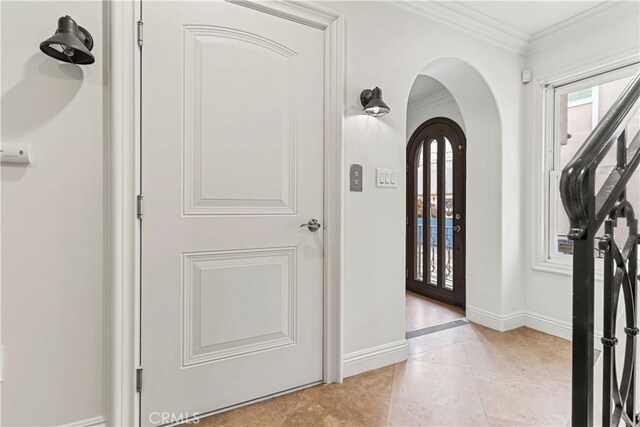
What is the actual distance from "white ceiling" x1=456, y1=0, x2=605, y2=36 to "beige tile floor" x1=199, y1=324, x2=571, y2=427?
244cm

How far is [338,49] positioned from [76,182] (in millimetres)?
1506

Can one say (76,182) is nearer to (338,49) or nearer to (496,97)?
(338,49)

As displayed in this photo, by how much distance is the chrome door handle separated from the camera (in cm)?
190

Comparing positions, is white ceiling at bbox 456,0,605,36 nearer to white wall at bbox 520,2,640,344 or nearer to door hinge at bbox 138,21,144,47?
white wall at bbox 520,2,640,344

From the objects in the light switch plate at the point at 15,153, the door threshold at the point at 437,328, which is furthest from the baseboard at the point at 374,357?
the light switch plate at the point at 15,153

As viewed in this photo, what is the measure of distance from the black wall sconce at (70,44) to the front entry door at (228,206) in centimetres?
22

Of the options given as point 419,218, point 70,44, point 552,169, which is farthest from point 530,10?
point 70,44

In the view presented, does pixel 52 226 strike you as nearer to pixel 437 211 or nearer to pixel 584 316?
pixel 584 316

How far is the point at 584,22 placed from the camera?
2502 millimetres

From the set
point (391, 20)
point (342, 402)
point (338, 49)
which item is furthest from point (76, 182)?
point (391, 20)

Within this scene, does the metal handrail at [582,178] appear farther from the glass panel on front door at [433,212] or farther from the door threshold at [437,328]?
the glass panel on front door at [433,212]

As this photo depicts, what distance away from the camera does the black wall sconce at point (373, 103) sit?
1.95m

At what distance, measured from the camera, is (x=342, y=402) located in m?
1.77

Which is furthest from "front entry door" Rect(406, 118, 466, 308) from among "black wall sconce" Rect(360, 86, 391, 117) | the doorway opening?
"black wall sconce" Rect(360, 86, 391, 117)
